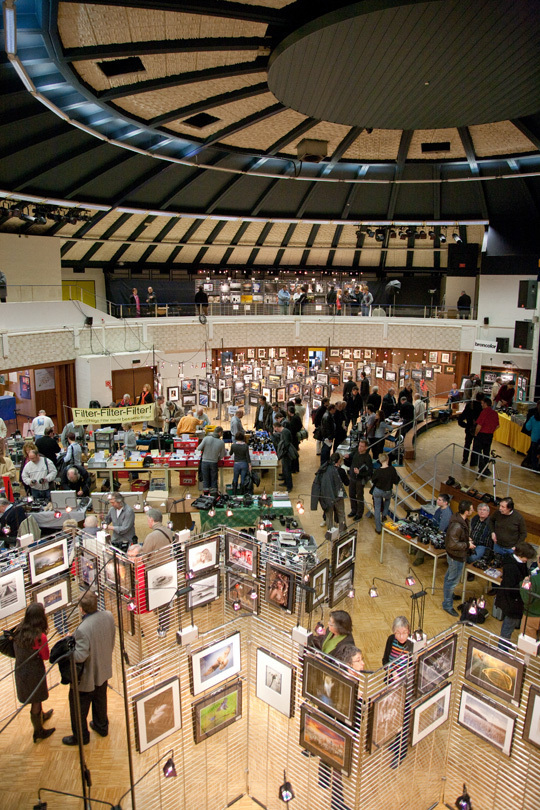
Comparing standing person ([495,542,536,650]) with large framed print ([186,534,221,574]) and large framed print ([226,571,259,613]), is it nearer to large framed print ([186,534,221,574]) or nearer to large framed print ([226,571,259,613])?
large framed print ([226,571,259,613])

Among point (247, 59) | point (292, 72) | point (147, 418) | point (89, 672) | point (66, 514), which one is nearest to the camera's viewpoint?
point (89, 672)

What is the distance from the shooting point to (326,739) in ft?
14.8

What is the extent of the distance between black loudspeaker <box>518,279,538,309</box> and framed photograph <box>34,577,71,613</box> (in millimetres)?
14568

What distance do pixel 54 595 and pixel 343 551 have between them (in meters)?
3.68

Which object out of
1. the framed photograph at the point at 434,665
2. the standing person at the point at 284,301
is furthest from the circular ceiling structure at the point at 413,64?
the standing person at the point at 284,301

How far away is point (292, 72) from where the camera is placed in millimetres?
8164

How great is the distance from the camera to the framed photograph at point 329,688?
14.1 feet

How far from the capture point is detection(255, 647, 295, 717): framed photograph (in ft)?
16.3

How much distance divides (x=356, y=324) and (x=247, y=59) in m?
15.7

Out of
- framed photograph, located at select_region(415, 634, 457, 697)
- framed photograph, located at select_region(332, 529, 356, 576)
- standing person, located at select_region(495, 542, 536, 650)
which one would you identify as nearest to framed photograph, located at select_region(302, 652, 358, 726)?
framed photograph, located at select_region(415, 634, 457, 697)

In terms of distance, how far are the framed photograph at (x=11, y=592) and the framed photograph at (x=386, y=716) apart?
4197 mm

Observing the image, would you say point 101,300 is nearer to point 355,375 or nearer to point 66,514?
point 355,375

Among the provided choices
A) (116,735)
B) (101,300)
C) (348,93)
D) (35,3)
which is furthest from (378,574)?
(101,300)

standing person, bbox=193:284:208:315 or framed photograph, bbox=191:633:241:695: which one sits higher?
standing person, bbox=193:284:208:315
